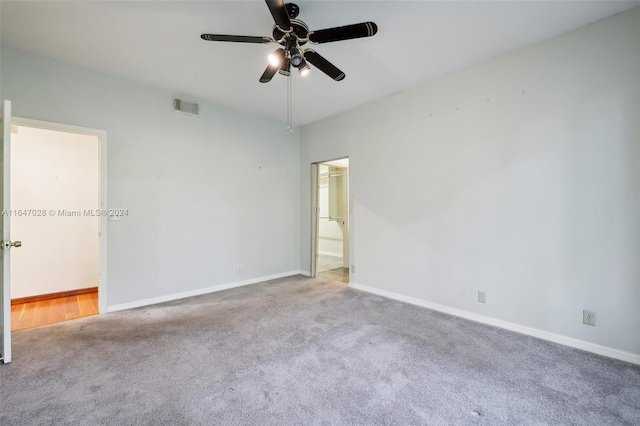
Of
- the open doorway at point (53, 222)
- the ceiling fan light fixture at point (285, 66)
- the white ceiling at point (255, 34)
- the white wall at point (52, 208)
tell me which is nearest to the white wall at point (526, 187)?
the white ceiling at point (255, 34)

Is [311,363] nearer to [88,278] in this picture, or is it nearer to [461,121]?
[461,121]

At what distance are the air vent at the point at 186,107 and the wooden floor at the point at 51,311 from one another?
2.86 meters

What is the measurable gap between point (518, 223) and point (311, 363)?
8.10 ft

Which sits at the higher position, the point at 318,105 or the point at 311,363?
the point at 318,105

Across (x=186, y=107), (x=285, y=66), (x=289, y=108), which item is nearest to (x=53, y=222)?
(x=186, y=107)

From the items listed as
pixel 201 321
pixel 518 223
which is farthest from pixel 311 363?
pixel 518 223

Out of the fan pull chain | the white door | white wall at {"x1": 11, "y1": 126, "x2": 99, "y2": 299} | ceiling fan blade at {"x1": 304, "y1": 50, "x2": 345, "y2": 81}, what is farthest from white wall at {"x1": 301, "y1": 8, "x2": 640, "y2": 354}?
white wall at {"x1": 11, "y1": 126, "x2": 99, "y2": 299}

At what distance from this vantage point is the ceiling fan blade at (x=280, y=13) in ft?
5.58

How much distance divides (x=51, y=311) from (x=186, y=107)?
3192 millimetres

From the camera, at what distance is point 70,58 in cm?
306

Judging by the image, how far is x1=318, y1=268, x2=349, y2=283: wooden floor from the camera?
5102mm

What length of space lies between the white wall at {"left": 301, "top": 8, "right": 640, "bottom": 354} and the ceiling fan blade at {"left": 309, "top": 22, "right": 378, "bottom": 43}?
1881 mm

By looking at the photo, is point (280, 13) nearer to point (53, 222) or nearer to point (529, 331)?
point (529, 331)

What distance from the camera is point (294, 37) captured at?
2189 mm
